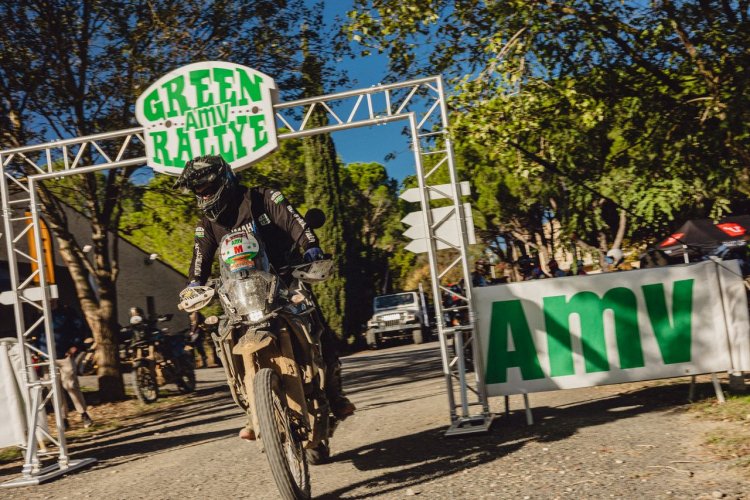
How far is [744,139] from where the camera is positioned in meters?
10.5

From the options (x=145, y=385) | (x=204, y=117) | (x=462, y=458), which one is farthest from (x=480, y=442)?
(x=145, y=385)

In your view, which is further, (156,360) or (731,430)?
(156,360)

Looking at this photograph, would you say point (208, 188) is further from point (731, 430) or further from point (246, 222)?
point (731, 430)

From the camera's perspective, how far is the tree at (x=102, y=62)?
1493cm

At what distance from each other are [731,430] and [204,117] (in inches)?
287

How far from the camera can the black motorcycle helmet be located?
6.25 m

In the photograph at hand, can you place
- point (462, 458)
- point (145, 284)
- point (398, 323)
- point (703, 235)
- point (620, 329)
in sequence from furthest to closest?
1. point (145, 284)
2. point (398, 323)
3. point (703, 235)
4. point (620, 329)
5. point (462, 458)

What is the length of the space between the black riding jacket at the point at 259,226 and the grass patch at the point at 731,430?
3.34 metres

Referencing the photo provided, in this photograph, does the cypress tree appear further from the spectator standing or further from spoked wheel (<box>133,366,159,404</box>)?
the spectator standing

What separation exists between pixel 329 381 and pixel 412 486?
1.06m

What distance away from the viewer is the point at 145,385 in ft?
51.8

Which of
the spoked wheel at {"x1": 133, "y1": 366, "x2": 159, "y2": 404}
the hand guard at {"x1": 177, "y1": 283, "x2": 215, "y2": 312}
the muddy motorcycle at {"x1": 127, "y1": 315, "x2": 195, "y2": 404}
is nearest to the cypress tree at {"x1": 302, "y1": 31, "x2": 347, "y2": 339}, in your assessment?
the muddy motorcycle at {"x1": 127, "y1": 315, "x2": 195, "y2": 404}

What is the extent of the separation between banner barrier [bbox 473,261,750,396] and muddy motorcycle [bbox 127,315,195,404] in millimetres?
9091

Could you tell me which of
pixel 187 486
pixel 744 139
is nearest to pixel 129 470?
pixel 187 486
